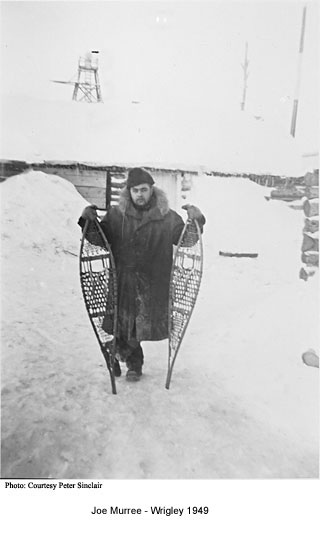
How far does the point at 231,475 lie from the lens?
1587 millimetres

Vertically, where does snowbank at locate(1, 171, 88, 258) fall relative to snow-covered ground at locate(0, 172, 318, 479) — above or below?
above

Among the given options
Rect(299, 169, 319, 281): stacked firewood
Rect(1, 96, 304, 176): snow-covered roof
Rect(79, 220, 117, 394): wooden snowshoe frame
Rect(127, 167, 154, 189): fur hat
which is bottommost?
Rect(79, 220, 117, 394): wooden snowshoe frame

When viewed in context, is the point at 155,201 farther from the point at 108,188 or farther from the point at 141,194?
the point at 108,188

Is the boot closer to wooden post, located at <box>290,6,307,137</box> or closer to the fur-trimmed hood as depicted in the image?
the fur-trimmed hood

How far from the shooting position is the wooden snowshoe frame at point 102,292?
1.90 meters

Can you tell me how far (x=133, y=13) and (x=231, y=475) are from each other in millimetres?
2178

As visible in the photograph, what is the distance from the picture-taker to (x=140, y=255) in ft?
6.35

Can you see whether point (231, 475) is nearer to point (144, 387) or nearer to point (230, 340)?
point (144, 387)

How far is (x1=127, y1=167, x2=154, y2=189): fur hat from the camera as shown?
1.85 metres

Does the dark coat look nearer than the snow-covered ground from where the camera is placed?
No

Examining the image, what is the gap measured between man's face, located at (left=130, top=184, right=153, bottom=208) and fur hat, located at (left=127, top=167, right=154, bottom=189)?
0.7 inches

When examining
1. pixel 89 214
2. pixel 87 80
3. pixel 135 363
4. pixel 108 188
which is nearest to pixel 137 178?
pixel 89 214

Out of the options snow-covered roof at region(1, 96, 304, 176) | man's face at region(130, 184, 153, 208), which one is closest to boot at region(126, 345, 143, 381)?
Result: man's face at region(130, 184, 153, 208)
